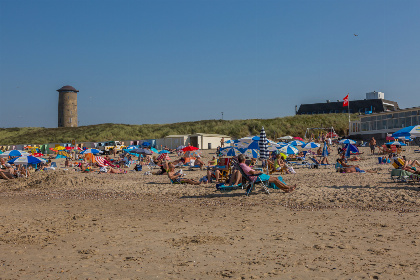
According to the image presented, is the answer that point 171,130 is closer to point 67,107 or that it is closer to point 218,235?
point 67,107

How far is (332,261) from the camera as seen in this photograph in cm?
459

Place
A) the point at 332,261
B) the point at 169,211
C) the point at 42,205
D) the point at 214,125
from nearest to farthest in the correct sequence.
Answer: the point at 332,261 → the point at 169,211 → the point at 42,205 → the point at 214,125

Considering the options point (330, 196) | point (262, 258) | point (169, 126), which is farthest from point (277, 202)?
point (169, 126)

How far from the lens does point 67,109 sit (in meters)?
77.8

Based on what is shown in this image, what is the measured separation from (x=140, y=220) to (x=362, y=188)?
20.1 ft

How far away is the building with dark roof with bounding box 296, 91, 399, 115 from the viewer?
6231 cm

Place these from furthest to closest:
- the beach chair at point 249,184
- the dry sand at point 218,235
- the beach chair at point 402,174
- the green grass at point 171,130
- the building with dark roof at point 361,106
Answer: the building with dark roof at point 361,106 → the green grass at point 171,130 → the beach chair at point 402,174 → the beach chair at point 249,184 → the dry sand at point 218,235

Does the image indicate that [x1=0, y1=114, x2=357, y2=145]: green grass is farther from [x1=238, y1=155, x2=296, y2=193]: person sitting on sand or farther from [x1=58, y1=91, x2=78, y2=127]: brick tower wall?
[x1=238, y1=155, x2=296, y2=193]: person sitting on sand

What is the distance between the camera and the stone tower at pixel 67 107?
77375 mm

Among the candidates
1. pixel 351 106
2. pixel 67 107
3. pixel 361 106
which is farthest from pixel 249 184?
pixel 67 107

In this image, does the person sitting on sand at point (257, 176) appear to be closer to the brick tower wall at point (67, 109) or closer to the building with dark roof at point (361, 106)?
the building with dark roof at point (361, 106)

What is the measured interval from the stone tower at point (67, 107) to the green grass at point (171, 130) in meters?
5.31

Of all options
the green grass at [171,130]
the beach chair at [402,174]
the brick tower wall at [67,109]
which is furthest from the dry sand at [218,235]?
the brick tower wall at [67,109]

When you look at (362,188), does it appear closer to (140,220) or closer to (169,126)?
(140,220)
